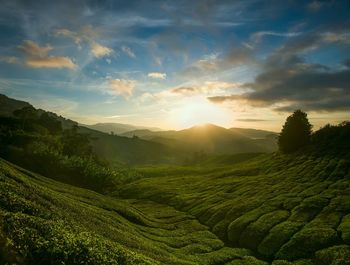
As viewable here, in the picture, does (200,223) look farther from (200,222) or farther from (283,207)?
(283,207)

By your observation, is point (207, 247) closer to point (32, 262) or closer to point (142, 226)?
point (142, 226)

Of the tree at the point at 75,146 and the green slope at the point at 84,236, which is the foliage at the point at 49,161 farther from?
the green slope at the point at 84,236

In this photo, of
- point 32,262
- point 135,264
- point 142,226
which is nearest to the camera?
point 32,262

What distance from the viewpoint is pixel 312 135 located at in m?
146

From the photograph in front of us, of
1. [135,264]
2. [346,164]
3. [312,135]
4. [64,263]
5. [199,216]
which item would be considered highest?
[312,135]

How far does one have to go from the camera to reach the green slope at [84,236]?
31.5 m

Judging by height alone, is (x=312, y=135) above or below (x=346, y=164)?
above

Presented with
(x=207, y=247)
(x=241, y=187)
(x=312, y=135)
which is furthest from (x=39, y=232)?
(x=312, y=135)

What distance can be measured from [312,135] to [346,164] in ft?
151

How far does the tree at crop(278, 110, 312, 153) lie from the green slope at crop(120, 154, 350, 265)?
7.07 m

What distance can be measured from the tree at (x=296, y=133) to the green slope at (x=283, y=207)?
707 centimetres

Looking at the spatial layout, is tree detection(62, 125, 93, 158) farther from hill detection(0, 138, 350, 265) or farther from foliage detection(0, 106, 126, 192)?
hill detection(0, 138, 350, 265)

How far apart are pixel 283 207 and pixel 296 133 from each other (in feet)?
222

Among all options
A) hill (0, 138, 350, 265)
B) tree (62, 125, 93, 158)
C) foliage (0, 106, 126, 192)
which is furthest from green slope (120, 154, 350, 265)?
tree (62, 125, 93, 158)
